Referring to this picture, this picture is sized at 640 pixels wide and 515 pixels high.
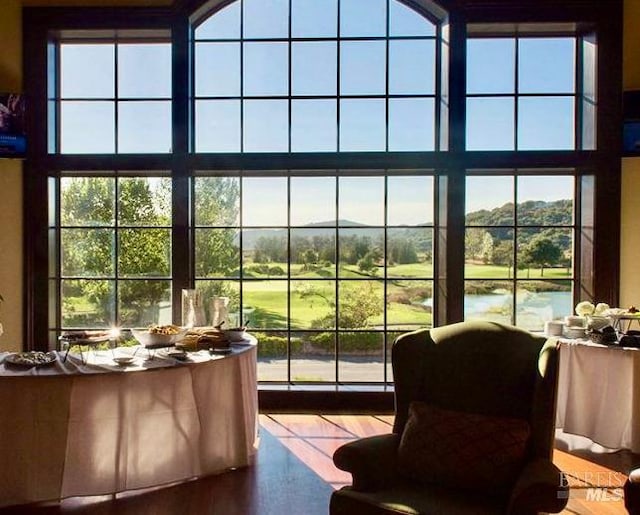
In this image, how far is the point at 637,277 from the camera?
185 inches

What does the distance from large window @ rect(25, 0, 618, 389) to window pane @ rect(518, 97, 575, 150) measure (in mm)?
15

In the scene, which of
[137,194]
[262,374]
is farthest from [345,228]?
[137,194]

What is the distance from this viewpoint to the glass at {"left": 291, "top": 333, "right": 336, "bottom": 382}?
5.07 m

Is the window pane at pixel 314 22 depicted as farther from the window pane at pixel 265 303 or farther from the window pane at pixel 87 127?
the window pane at pixel 265 303

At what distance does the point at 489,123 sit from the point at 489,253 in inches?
53.3

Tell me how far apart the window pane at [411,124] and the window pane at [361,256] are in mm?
1008

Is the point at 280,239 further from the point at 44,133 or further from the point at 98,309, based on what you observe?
the point at 44,133

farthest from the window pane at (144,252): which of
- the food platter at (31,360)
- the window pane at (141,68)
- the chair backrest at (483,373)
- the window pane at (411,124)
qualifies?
the chair backrest at (483,373)

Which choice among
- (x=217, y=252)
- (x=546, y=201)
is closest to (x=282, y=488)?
(x=217, y=252)

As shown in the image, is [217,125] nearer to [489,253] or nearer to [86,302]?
[86,302]

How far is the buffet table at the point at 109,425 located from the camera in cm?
289

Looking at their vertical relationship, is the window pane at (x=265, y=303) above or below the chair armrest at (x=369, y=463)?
above

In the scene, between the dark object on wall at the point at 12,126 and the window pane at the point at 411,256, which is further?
the window pane at the point at 411,256

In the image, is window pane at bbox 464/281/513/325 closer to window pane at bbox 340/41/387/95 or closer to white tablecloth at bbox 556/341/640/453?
white tablecloth at bbox 556/341/640/453
